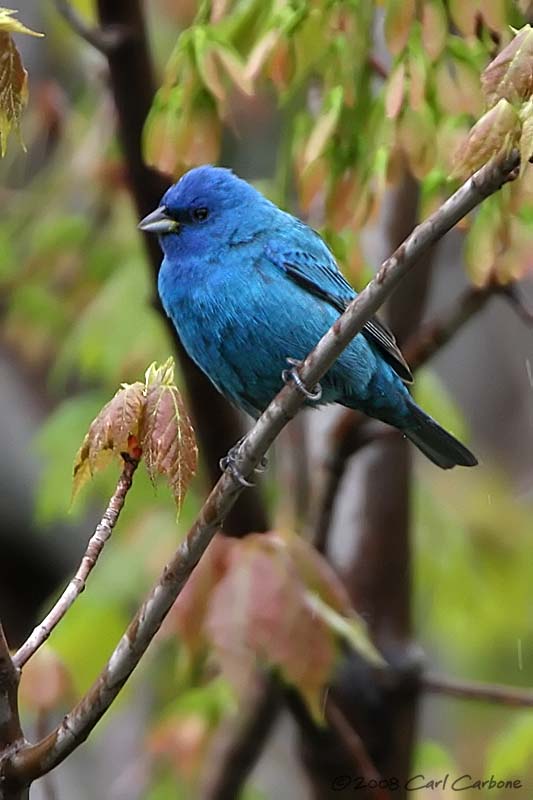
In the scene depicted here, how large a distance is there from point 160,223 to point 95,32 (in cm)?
64

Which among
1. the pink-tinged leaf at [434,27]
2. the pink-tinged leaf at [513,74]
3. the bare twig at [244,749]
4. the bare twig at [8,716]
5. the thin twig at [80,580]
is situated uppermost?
the pink-tinged leaf at [513,74]

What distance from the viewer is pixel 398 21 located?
10.7ft

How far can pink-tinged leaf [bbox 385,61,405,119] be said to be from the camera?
334cm

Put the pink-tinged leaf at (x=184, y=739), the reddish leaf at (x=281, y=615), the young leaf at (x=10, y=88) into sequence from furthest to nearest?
the pink-tinged leaf at (x=184, y=739) < the reddish leaf at (x=281, y=615) < the young leaf at (x=10, y=88)

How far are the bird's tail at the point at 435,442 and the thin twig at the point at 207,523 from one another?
1729 millimetres

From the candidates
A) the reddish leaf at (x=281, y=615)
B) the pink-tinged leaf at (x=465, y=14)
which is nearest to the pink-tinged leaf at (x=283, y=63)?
the pink-tinged leaf at (x=465, y=14)

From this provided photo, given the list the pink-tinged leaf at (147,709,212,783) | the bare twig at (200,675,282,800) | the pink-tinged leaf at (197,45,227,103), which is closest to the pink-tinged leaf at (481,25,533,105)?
the pink-tinged leaf at (197,45,227,103)

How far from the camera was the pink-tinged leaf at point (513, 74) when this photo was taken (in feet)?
8.01

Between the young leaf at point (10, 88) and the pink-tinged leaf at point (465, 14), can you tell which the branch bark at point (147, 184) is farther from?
the young leaf at point (10, 88)

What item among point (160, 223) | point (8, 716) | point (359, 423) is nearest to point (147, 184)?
point (160, 223)

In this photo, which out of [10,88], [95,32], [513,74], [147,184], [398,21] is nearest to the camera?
[513,74]

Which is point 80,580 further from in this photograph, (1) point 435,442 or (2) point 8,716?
(1) point 435,442

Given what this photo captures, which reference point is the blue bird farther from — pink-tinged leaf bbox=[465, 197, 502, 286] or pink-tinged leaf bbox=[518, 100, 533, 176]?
pink-tinged leaf bbox=[518, 100, 533, 176]

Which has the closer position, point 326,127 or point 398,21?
point 398,21
